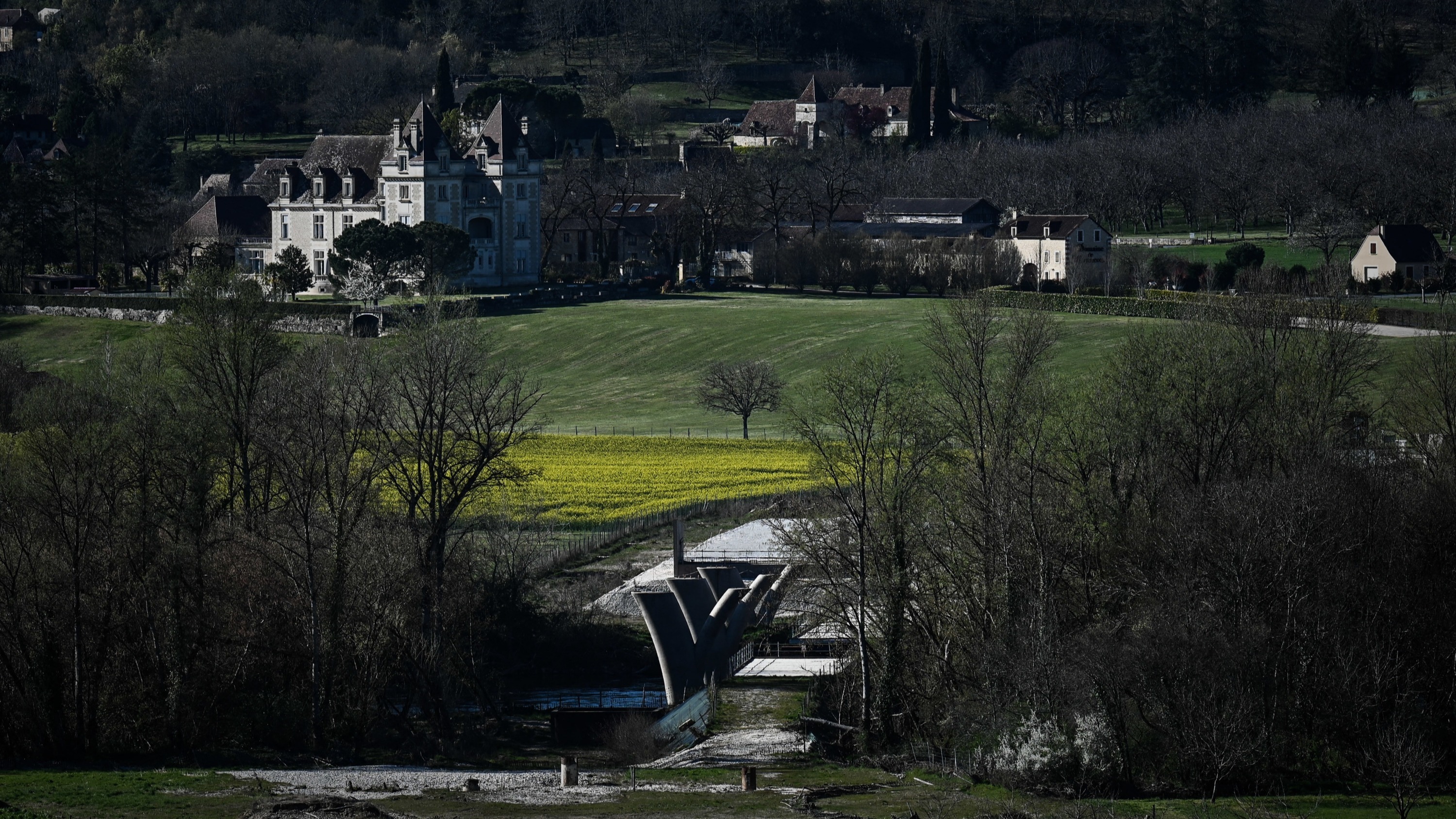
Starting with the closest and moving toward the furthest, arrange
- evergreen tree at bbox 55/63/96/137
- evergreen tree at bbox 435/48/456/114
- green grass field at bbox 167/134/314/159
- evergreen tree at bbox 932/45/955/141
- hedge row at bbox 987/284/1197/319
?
1. hedge row at bbox 987/284/1197/319
2. evergreen tree at bbox 435/48/456/114
3. green grass field at bbox 167/134/314/159
4. evergreen tree at bbox 932/45/955/141
5. evergreen tree at bbox 55/63/96/137

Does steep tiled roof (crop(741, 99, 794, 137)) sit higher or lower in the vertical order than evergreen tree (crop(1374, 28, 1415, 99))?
lower

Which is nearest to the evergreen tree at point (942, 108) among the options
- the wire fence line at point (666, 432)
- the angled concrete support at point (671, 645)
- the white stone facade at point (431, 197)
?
the white stone facade at point (431, 197)

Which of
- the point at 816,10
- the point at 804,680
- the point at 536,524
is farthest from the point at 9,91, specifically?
the point at 804,680

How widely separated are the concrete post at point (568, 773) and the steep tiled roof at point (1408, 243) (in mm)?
64014

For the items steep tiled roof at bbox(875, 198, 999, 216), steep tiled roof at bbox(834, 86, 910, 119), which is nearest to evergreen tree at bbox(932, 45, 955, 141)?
steep tiled roof at bbox(834, 86, 910, 119)

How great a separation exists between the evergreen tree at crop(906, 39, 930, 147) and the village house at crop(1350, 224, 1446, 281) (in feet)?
184

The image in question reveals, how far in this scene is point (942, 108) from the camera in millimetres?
140375

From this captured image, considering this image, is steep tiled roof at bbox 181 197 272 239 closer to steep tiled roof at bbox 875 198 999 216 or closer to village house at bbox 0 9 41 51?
steep tiled roof at bbox 875 198 999 216

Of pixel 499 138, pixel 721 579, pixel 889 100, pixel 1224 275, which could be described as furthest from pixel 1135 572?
pixel 889 100

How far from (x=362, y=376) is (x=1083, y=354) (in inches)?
1445

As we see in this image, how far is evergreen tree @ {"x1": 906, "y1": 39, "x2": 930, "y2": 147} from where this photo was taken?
139 metres

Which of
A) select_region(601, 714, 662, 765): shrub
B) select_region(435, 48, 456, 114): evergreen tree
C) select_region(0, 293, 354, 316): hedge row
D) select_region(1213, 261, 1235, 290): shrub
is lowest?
select_region(601, 714, 662, 765): shrub

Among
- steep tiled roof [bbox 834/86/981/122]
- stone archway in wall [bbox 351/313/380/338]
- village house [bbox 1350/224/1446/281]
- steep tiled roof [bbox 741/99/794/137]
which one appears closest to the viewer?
stone archway in wall [bbox 351/313/380/338]

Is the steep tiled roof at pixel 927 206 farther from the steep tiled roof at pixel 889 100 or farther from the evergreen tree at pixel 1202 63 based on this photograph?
the evergreen tree at pixel 1202 63
